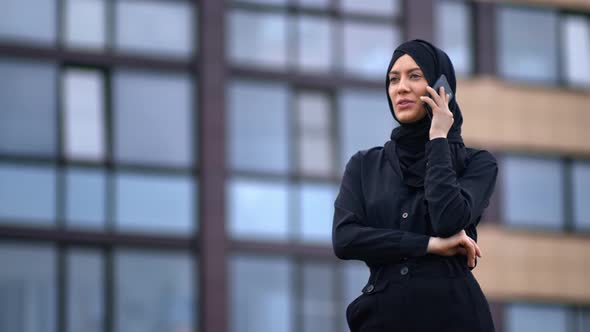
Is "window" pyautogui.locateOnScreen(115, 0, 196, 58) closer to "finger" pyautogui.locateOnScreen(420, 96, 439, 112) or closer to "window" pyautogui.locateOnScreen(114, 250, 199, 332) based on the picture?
"window" pyautogui.locateOnScreen(114, 250, 199, 332)

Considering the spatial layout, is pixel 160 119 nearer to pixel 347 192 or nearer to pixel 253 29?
pixel 253 29

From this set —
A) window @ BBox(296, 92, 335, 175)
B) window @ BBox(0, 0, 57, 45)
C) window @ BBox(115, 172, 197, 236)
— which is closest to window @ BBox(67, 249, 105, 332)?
window @ BBox(115, 172, 197, 236)

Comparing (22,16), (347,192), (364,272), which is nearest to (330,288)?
(364,272)

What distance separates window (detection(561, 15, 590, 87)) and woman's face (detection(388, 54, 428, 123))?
2884 centimetres

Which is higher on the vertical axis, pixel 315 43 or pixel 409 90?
pixel 315 43

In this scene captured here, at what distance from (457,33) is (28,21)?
992 centimetres

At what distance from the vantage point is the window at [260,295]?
96.8 feet

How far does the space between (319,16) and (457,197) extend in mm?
25248

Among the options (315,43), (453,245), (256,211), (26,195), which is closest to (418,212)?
(453,245)

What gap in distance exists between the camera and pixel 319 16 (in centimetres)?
3084

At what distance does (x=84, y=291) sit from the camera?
28234mm

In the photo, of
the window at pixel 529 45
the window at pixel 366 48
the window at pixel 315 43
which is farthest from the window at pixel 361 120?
the window at pixel 529 45

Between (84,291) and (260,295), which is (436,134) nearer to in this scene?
(84,291)

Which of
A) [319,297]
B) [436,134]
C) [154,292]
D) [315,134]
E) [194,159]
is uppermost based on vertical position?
[315,134]
